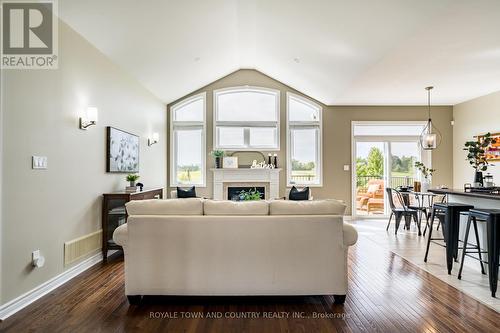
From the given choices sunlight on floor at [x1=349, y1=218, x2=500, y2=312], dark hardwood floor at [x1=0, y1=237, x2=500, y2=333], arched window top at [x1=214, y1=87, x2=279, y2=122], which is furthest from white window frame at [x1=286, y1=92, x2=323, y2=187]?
dark hardwood floor at [x1=0, y1=237, x2=500, y2=333]

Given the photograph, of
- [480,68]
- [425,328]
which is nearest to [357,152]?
[480,68]

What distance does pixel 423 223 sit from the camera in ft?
23.4

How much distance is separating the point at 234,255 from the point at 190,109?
5.74 metres

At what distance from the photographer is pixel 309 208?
2.82 metres

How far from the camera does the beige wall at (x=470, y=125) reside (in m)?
6.04

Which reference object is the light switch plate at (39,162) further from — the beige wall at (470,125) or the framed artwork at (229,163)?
the beige wall at (470,125)

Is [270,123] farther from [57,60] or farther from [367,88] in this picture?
[57,60]

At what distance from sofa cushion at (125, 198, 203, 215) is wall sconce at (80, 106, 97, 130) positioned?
1604 millimetres

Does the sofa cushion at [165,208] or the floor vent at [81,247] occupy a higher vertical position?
the sofa cushion at [165,208]

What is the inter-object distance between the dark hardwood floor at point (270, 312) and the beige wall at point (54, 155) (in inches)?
16.4

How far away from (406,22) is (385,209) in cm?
519

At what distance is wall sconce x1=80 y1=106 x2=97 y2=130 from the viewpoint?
379cm

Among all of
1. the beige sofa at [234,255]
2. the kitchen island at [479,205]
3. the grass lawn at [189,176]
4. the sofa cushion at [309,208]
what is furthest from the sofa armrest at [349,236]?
the grass lawn at [189,176]

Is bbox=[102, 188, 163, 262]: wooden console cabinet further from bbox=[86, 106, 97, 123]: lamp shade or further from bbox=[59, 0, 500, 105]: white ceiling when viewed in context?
bbox=[59, 0, 500, 105]: white ceiling
